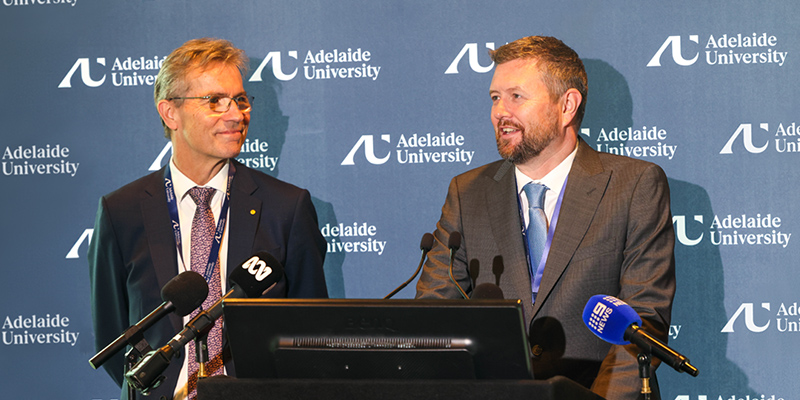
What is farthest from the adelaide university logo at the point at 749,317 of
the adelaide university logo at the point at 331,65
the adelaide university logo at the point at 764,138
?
the adelaide university logo at the point at 331,65

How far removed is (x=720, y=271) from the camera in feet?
13.9

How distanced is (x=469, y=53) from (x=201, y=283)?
7.44 ft

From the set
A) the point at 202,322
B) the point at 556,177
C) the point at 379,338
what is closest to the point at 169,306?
the point at 202,322

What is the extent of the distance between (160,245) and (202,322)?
1.28 meters

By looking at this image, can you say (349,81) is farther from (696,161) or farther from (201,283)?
(201,283)

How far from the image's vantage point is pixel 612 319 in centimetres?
225

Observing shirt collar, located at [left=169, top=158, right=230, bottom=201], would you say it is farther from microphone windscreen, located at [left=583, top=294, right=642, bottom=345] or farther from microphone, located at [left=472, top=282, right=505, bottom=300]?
microphone windscreen, located at [left=583, top=294, right=642, bottom=345]

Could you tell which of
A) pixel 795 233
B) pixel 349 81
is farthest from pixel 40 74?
pixel 795 233

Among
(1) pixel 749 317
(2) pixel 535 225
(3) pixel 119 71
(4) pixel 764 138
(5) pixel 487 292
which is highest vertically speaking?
(3) pixel 119 71

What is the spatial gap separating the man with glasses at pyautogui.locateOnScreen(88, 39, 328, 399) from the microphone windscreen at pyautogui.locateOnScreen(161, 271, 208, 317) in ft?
3.13

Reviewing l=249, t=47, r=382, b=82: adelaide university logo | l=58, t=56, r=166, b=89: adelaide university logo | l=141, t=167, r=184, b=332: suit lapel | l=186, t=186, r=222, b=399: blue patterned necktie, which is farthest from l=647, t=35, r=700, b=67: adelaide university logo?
l=58, t=56, r=166, b=89: adelaide university logo

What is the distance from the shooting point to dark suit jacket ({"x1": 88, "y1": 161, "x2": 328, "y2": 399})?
359cm

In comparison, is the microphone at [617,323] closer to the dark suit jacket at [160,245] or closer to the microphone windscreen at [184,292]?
the microphone windscreen at [184,292]

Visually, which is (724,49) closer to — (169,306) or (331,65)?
(331,65)
